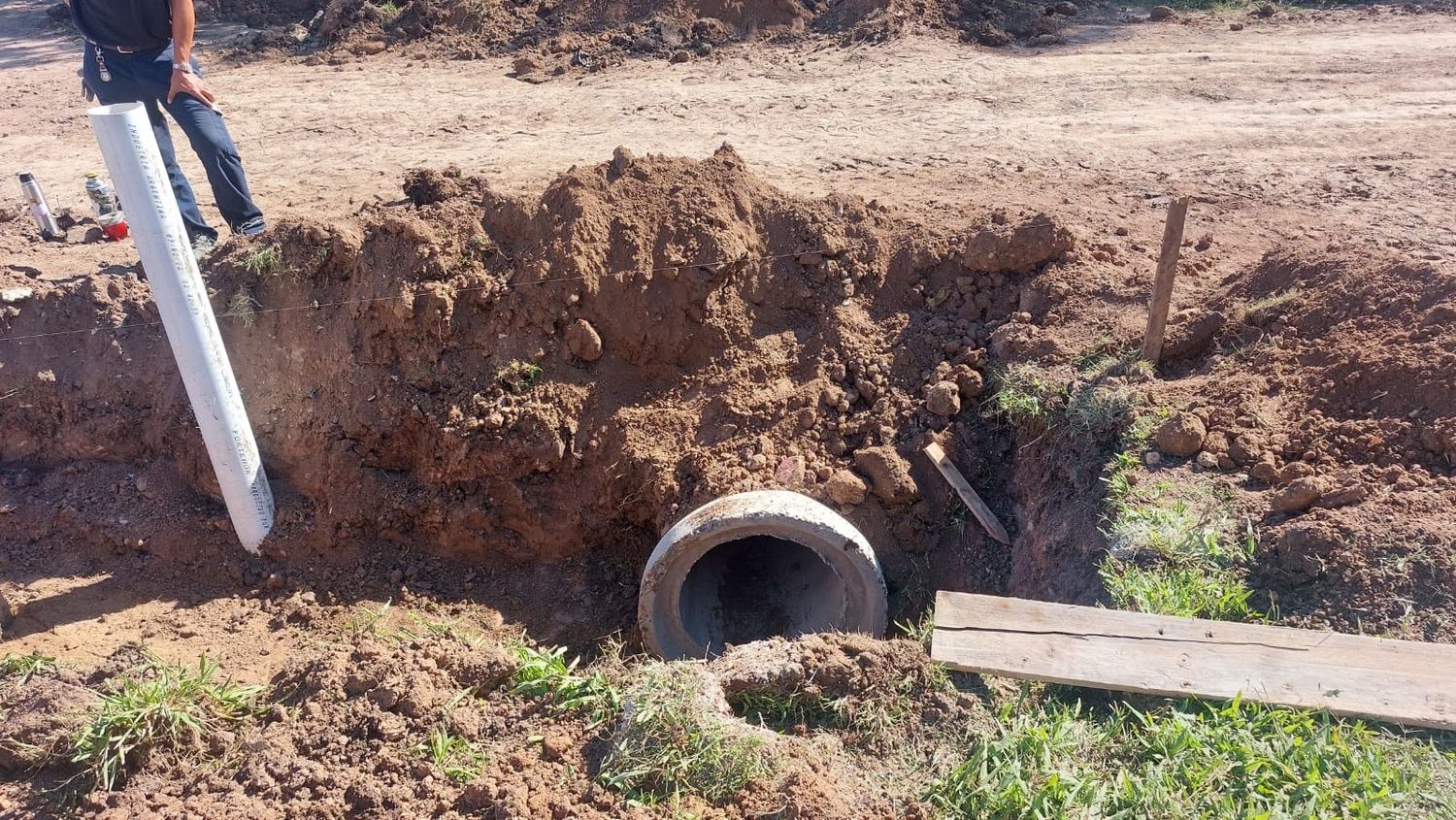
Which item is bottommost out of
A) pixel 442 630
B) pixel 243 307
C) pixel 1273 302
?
pixel 442 630

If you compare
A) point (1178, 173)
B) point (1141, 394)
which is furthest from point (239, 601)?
point (1178, 173)

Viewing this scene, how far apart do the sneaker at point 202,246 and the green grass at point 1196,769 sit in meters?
4.88

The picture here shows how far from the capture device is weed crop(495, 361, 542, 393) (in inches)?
216

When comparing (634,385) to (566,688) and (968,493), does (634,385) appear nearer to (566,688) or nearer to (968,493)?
(968,493)

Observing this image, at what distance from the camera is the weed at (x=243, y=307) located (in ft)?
17.7

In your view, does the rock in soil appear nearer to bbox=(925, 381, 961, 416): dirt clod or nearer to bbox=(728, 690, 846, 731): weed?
bbox=(925, 381, 961, 416): dirt clod

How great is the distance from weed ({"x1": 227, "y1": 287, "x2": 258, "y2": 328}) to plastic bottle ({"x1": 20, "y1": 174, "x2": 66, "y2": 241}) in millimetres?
1770

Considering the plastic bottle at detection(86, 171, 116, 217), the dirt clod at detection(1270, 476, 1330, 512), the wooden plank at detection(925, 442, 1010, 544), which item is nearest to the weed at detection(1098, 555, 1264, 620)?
the dirt clod at detection(1270, 476, 1330, 512)

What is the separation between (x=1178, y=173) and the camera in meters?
6.92

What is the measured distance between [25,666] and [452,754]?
7.43 ft

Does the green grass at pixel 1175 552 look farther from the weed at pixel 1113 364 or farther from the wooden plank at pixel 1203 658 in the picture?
the weed at pixel 1113 364

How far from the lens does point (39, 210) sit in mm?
6152

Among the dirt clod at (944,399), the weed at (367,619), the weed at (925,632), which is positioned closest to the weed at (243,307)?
the weed at (367,619)

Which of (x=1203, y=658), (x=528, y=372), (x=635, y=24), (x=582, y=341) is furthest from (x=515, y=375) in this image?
(x=635, y=24)
